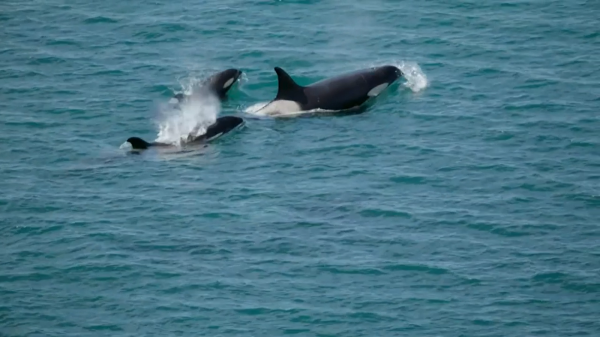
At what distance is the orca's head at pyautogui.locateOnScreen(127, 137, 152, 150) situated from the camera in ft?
118

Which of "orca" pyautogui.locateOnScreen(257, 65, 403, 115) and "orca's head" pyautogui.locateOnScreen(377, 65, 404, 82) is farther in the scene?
"orca's head" pyautogui.locateOnScreen(377, 65, 404, 82)

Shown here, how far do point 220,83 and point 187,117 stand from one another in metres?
2.47

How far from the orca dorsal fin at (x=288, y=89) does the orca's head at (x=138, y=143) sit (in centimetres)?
492

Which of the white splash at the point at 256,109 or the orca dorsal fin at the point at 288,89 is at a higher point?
the orca dorsal fin at the point at 288,89

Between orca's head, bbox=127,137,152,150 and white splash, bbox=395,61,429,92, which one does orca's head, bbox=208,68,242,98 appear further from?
white splash, bbox=395,61,429,92

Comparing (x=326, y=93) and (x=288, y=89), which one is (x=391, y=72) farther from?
(x=288, y=89)

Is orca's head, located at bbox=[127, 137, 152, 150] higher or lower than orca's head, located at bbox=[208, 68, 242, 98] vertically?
lower

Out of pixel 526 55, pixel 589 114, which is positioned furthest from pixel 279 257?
pixel 526 55

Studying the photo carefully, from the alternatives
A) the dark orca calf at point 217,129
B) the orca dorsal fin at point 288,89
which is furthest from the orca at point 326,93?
the dark orca calf at point 217,129

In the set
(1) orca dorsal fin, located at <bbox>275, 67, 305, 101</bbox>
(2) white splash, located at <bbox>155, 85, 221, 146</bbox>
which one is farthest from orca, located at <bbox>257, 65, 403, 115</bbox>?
(2) white splash, located at <bbox>155, 85, 221, 146</bbox>

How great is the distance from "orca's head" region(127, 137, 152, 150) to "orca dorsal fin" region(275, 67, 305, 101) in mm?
4921

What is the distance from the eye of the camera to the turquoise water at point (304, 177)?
2864 cm

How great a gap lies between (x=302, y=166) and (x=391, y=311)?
847 centimetres

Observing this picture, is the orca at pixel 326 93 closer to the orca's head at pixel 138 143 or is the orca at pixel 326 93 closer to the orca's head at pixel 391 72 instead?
the orca's head at pixel 391 72
